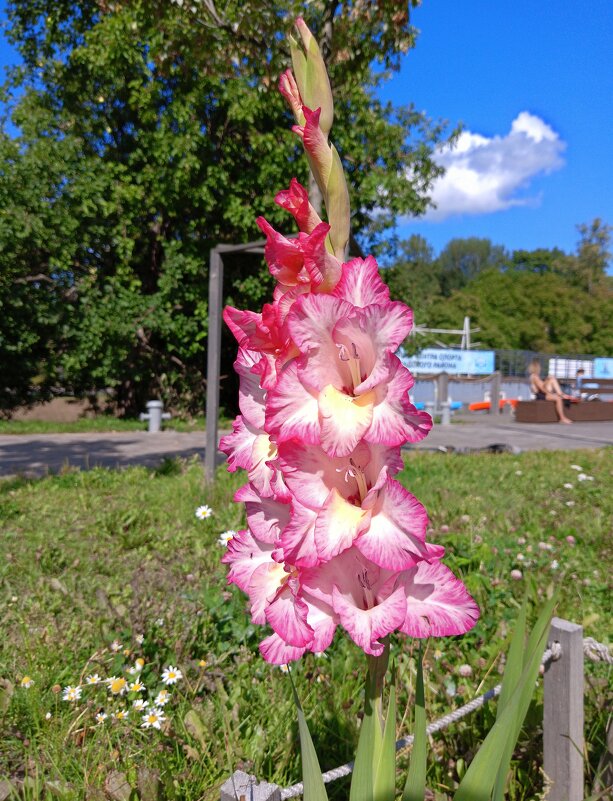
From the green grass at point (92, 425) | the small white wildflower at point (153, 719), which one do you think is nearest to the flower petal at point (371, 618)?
the small white wildflower at point (153, 719)

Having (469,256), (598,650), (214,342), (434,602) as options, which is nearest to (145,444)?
(214,342)

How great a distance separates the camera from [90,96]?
13.8 meters

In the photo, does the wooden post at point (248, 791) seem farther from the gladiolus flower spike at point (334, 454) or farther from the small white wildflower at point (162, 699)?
the small white wildflower at point (162, 699)

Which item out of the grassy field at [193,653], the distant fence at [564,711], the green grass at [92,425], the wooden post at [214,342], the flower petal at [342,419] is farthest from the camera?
the green grass at [92,425]

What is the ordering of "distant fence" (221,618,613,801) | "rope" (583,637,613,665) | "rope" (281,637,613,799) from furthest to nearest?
1. "rope" (583,637,613,665)
2. "distant fence" (221,618,613,801)
3. "rope" (281,637,613,799)

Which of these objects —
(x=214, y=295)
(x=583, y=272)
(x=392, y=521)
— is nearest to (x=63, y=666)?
(x=392, y=521)

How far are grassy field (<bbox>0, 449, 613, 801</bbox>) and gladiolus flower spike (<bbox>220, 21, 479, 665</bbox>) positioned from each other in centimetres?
62

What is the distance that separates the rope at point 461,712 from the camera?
121 centimetres

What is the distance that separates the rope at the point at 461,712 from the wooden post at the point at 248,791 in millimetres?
89

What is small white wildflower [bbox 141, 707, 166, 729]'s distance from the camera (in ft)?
6.40

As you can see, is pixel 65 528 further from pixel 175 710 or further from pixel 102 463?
pixel 102 463

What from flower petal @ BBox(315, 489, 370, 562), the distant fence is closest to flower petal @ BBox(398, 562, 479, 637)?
flower petal @ BBox(315, 489, 370, 562)

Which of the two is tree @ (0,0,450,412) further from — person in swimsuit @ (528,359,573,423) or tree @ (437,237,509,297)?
tree @ (437,237,509,297)

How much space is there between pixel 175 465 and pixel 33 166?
8.59m
